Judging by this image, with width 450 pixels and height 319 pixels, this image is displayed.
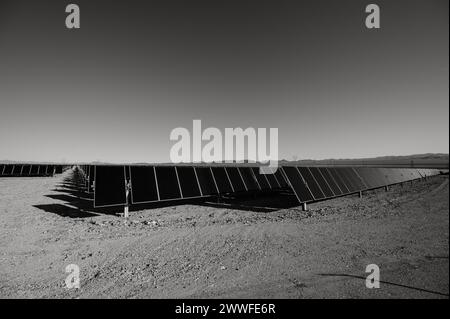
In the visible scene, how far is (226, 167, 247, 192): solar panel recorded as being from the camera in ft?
50.6

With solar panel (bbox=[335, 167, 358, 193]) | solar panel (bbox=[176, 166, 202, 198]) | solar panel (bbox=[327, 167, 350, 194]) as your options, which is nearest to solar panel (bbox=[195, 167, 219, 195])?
solar panel (bbox=[176, 166, 202, 198])

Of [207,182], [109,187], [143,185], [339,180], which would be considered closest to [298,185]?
[339,180]

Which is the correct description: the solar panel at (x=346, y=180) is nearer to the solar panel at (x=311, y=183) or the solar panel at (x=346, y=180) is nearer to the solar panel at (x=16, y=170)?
the solar panel at (x=311, y=183)

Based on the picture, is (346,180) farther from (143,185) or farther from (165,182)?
(143,185)

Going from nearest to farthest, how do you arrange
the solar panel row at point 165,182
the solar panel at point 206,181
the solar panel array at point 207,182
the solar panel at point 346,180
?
the solar panel row at point 165,182 < the solar panel array at point 207,182 < the solar panel at point 206,181 < the solar panel at point 346,180

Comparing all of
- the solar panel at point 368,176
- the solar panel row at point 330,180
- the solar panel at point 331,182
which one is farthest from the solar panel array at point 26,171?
the solar panel at point 368,176

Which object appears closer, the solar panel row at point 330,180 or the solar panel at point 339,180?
the solar panel row at point 330,180

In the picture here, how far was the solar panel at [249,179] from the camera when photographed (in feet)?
52.5

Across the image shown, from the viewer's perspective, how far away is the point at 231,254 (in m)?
6.92

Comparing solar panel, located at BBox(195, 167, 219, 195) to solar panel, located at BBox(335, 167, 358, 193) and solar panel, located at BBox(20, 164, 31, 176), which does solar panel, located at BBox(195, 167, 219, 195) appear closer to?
solar panel, located at BBox(335, 167, 358, 193)

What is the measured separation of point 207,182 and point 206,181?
4.3 inches
